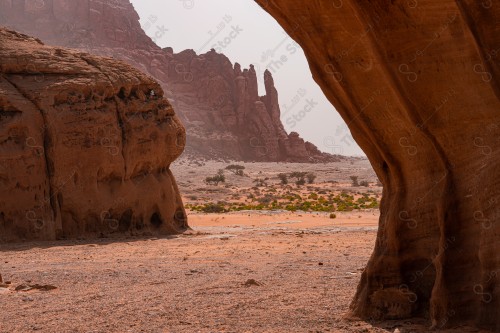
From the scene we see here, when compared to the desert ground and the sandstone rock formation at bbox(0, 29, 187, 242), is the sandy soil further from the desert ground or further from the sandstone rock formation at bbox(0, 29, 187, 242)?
the sandstone rock formation at bbox(0, 29, 187, 242)

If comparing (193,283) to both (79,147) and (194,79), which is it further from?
(194,79)

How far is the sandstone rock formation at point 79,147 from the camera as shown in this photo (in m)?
17.4

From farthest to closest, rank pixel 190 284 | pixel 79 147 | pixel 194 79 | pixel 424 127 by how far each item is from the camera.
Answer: pixel 194 79, pixel 79 147, pixel 190 284, pixel 424 127

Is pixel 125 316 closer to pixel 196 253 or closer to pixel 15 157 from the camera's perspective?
pixel 196 253

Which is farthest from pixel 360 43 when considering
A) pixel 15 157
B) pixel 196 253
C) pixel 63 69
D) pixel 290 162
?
pixel 290 162

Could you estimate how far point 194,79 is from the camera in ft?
400

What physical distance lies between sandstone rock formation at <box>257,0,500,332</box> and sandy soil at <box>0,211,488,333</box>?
21.0 inches

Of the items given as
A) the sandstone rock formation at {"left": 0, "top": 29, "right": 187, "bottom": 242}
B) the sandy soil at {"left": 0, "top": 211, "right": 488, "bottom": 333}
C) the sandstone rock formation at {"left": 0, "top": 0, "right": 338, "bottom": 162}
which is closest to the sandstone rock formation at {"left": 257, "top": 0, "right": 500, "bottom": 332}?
the sandy soil at {"left": 0, "top": 211, "right": 488, "bottom": 333}

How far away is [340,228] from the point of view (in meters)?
23.2

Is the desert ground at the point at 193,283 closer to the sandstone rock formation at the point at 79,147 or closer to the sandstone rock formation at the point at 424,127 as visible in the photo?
the sandstone rock formation at the point at 424,127

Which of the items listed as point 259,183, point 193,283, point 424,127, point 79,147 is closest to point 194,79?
point 259,183

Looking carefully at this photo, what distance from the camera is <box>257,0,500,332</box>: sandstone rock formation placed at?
5953 mm

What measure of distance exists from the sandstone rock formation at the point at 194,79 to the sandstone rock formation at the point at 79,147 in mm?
85067

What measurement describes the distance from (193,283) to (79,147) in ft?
29.8
